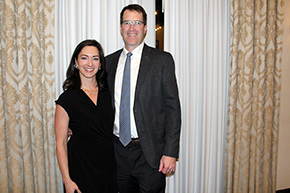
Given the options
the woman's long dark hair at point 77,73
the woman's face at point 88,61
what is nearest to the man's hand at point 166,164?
the woman's long dark hair at point 77,73

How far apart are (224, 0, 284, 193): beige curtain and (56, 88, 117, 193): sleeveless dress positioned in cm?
152

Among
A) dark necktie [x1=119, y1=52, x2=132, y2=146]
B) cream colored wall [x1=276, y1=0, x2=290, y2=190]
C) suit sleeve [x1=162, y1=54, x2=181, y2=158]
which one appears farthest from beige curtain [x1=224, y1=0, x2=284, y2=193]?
dark necktie [x1=119, y1=52, x2=132, y2=146]

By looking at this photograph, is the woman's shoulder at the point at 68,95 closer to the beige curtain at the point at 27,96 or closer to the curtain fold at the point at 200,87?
the beige curtain at the point at 27,96

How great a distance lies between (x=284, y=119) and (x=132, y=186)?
7.34 feet

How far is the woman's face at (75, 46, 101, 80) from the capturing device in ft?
4.82

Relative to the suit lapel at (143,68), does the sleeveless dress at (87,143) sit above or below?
below

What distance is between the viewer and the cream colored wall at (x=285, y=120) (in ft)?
8.48

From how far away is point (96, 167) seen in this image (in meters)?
1.46

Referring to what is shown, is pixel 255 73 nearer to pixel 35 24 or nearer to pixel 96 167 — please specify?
pixel 96 167

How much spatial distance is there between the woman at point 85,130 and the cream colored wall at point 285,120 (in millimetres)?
2336

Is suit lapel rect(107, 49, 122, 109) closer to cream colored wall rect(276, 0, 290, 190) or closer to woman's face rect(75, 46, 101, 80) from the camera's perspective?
woman's face rect(75, 46, 101, 80)

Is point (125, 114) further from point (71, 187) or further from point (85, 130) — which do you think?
point (71, 187)

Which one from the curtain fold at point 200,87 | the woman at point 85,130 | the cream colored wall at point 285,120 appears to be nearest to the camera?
the woman at point 85,130

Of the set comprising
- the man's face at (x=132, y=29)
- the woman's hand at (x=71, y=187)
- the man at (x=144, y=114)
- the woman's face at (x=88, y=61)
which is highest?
the man's face at (x=132, y=29)
